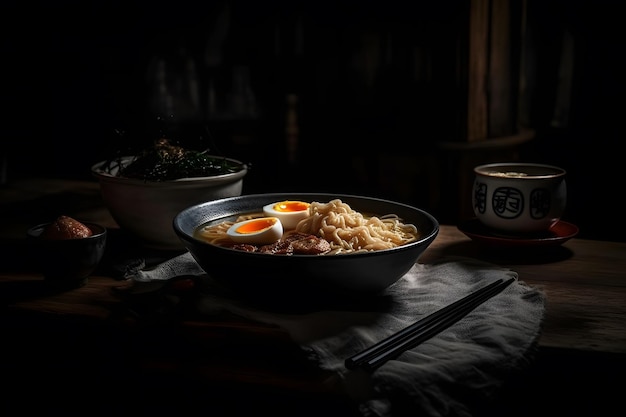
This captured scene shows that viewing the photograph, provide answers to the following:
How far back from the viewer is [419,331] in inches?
61.6

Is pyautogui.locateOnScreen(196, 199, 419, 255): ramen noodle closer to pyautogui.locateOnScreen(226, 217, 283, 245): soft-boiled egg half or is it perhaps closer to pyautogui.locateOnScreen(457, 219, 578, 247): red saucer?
pyautogui.locateOnScreen(226, 217, 283, 245): soft-boiled egg half

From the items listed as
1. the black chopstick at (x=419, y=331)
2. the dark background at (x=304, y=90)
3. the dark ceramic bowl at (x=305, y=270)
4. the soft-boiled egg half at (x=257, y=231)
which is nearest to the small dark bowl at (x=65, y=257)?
the dark ceramic bowl at (x=305, y=270)

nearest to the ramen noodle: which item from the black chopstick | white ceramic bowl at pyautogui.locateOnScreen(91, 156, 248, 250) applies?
white ceramic bowl at pyautogui.locateOnScreen(91, 156, 248, 250)

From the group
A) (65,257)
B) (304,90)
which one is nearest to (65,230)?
(65,257)

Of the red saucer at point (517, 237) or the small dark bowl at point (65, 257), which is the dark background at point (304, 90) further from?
the small dark bowl at point (65, 257)

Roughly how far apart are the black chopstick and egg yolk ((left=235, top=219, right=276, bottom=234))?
65 cm

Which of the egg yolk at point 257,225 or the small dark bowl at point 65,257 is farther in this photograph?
the egg yolk at point 257,225

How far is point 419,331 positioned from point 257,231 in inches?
27.9

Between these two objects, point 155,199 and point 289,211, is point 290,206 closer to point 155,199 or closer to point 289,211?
point 289,211

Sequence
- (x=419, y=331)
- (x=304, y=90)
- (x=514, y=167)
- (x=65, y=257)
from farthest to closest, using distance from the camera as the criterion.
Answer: (x=304, y=90) < (x=514, y=167) < (x=65, y=257) < (x=419, y=331)

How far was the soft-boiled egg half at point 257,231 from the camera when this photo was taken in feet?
6.61

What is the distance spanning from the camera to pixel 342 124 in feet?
15.2

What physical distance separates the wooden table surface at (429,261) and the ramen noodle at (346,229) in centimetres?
20

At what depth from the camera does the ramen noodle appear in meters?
1.98
